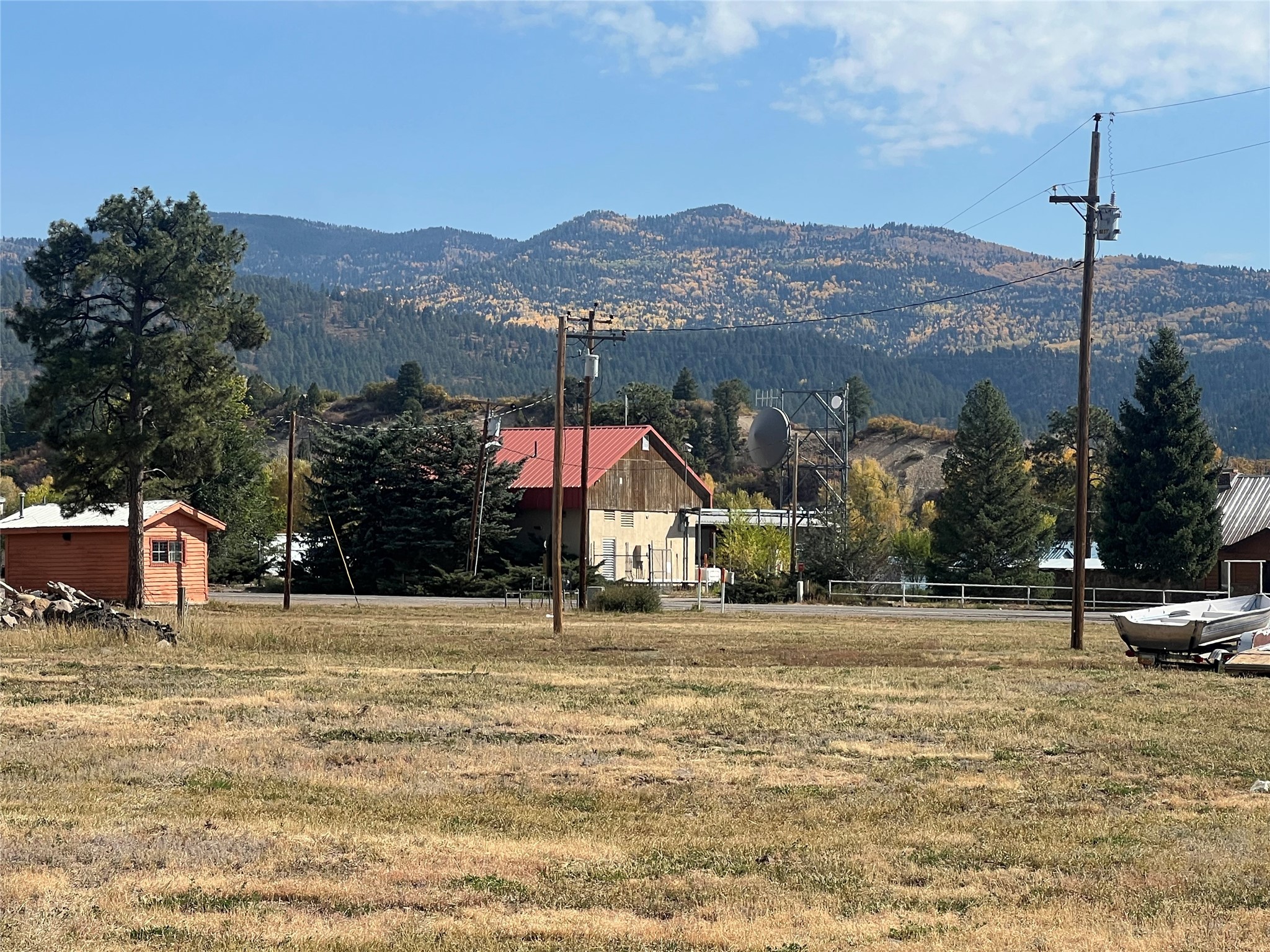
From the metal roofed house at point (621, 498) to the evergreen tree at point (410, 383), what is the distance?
262 feet

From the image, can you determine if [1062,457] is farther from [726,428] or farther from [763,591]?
[763,591]

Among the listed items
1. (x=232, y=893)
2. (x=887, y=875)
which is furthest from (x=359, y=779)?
(x=887, y=875)

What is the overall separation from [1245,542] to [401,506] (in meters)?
39.3

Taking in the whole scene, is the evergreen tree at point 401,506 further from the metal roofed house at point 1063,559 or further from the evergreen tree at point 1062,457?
the evergreen tree at point 1062,457

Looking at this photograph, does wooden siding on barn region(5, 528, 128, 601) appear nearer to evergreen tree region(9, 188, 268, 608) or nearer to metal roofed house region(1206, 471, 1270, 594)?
evergreen tree region(9, 188, 268, 608)

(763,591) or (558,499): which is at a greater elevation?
(558,499)

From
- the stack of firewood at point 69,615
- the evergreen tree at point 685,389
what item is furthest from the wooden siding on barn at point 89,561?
the evergreen tree at point 685,389

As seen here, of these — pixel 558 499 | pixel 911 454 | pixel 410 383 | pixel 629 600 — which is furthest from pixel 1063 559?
pixel 410 383

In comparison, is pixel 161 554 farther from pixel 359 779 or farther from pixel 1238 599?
pixel 359 779

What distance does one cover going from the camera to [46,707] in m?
17.8

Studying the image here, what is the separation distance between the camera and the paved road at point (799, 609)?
48.2 metres

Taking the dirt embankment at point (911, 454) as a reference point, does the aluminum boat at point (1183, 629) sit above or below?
below

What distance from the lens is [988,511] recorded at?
2862 inches

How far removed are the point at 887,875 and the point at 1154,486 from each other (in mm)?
56441
